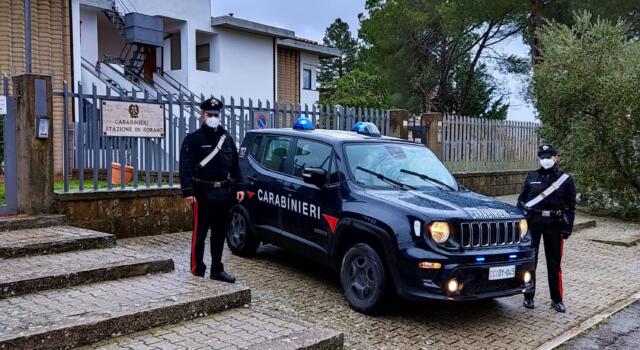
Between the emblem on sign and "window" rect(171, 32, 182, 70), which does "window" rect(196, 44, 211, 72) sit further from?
the emblem on sign

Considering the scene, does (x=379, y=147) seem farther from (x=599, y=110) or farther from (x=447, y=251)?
(x=599, y=110)

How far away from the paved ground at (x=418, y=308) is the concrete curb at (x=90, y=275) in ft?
2.25

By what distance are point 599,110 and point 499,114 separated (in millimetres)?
23407

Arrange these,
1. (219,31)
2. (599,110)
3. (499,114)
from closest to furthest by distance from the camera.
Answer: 1. (599,110)
2. (219,31)
3. (499,114)

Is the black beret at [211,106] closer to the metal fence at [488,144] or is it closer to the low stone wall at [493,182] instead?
the metal fence at [488,144]

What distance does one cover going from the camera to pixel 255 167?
7.42m

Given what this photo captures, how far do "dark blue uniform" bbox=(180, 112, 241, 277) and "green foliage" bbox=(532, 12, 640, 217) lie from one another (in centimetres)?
925

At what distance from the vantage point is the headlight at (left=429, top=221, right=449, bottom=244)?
16.7 feet

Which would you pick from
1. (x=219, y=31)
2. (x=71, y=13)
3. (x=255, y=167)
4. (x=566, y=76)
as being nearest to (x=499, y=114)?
(x=219, y=31)

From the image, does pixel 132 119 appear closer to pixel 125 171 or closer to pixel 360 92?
pixel 125 171

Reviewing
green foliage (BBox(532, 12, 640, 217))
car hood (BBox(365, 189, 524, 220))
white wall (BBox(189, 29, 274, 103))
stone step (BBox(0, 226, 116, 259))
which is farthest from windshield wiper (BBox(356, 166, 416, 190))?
white wall (BBox(189, 29, 274, 103))

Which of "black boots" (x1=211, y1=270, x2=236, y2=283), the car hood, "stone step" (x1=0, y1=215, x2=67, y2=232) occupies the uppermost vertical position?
the car hood

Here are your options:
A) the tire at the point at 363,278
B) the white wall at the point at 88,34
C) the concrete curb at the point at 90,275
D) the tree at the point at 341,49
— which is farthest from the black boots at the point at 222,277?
the tree at the point at 341,49

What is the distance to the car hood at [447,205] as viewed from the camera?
5.23m
